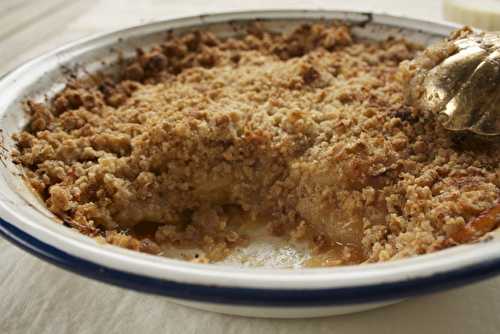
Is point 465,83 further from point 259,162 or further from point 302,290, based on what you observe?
point 302,290

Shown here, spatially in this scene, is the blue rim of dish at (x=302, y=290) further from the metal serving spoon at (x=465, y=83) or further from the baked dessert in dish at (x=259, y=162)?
the metal serving spoon at (x=465, y=83)

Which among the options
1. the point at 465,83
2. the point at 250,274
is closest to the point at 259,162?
the point at 465,83

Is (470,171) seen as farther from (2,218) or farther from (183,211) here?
(2,218)

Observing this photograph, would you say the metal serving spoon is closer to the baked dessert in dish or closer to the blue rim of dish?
the baked dessert in dish

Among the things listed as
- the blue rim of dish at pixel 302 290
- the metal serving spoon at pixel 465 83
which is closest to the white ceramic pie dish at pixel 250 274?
the blue rim of dish at pixel 302 290

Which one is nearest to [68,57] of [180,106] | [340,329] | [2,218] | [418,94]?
[180,106]

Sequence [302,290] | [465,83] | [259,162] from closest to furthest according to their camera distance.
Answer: [302,290] → [465,83] → [259,162]

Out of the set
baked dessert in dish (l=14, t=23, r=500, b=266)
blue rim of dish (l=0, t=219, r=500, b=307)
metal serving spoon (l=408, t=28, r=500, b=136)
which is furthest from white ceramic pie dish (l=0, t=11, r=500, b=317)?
metal serving spoon (l=408, t=28, r=500, b=136)
